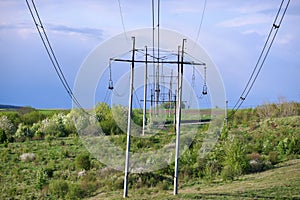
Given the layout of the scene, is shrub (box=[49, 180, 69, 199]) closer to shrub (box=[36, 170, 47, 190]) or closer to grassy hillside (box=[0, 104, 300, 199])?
grassy hillside (box=[0, 104, 300, 199])

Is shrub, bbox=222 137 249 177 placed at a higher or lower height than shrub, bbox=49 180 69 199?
higher

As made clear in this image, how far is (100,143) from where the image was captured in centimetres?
6150

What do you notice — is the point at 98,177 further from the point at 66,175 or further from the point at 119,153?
the point at 119,153

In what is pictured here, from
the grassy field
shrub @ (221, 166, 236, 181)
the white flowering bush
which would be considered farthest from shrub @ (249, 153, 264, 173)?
the white flowering bush

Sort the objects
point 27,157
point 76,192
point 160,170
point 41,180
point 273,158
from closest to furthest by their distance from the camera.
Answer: point 76,192 → point 41,180 → point 160,170 → point 273,158 → point 27,157

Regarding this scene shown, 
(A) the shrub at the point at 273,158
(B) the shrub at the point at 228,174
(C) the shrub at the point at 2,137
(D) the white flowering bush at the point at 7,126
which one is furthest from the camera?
(D) the white flowering bush at the point at 7,126

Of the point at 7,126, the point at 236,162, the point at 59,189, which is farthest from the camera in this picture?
the point at 7,126

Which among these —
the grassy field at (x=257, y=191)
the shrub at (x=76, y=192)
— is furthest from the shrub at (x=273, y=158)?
the shrub at (x=76, y=192)

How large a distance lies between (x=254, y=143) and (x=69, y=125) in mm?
26595

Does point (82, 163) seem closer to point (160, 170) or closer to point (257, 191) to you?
point (160, 170)

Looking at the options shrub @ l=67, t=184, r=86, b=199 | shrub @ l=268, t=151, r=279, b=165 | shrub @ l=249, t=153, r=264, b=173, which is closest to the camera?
shrub @ l=67, t=184, r=86, b=199

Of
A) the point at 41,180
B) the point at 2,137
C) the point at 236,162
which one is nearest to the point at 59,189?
the point at 41,180

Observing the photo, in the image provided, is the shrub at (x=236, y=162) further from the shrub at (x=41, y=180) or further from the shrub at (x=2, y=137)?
the shrub at (x=2, y=137)

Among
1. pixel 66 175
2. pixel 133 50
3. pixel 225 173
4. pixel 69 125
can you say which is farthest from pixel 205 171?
pixel 69 125
